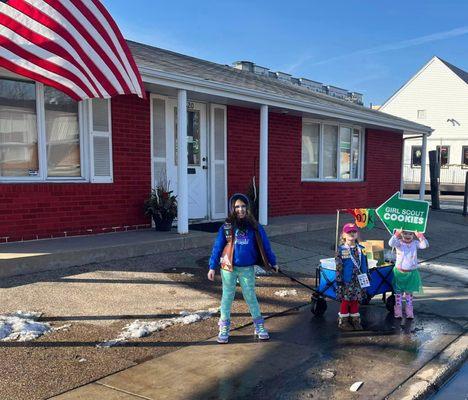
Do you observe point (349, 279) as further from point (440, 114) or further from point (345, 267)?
point (440, 114)

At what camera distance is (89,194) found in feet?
26.3

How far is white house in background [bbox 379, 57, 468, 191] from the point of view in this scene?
30234mm

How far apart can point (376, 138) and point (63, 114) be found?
1052 centimetres

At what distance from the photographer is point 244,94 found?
9289mm

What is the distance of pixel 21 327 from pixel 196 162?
5.99 metres

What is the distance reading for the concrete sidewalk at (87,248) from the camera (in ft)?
20.2

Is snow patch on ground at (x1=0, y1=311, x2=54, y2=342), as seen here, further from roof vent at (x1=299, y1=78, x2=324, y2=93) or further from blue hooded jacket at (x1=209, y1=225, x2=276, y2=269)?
roof vent at (x1=299, y1=78, x2=324, y2=93)

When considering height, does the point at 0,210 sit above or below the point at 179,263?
above

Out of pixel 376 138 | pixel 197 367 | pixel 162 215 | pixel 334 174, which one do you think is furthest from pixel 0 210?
pixel 376 138

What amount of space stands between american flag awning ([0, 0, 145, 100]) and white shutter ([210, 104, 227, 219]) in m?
4.21

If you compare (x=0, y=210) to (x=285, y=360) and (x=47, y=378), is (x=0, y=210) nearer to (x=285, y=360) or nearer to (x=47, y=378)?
(x=47, y=378)

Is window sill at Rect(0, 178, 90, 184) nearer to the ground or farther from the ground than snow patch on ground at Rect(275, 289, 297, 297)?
farther from the ground

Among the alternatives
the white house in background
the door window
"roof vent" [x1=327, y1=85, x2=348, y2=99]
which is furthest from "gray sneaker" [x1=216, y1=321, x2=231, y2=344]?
"roof vent" [x1=327, y1=85, x2=348, y2=99]

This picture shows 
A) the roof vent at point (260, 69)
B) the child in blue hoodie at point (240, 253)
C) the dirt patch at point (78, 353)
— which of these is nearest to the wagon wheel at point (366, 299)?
the dirt patch at point (78, 353)
